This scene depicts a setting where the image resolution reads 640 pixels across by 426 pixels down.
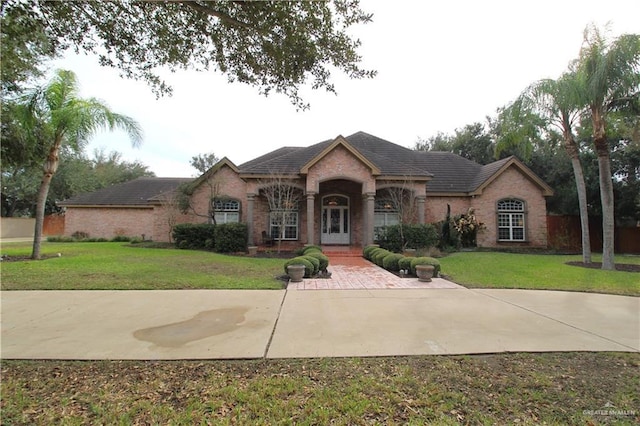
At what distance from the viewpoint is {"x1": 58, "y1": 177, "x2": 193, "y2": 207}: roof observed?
23.8 meters

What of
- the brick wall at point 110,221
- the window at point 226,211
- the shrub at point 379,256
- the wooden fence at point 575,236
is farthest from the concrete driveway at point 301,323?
the brick wall at point 110,221

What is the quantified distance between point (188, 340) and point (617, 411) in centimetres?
481

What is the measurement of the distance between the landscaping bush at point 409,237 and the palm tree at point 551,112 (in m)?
5.92

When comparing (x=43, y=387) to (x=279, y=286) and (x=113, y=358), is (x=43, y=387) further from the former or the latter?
(x=279, y=286)

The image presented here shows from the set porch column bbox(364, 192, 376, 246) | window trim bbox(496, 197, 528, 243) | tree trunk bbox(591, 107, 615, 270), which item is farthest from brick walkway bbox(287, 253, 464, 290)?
window trim bbox(496, 197, 528, 243)

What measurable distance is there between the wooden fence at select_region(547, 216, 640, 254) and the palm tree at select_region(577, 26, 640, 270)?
8.16 m

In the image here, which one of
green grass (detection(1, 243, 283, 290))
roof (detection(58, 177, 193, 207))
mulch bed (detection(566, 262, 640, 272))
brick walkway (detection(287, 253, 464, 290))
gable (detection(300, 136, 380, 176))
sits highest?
gable (detection(300, 136, 380, 176))

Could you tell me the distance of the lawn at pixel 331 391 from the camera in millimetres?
2719

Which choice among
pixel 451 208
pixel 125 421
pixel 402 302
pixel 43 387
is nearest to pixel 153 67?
pixel 43 387

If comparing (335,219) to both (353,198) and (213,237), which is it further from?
(213,237)

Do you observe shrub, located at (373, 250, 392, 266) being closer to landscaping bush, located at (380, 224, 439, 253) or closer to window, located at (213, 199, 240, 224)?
landscaping bush, located at (380, 224, 439, 253)

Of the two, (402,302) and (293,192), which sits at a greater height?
(293,192)

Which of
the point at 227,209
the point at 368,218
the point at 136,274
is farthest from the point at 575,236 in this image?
the point at 136,274

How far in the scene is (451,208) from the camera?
63.3ft
